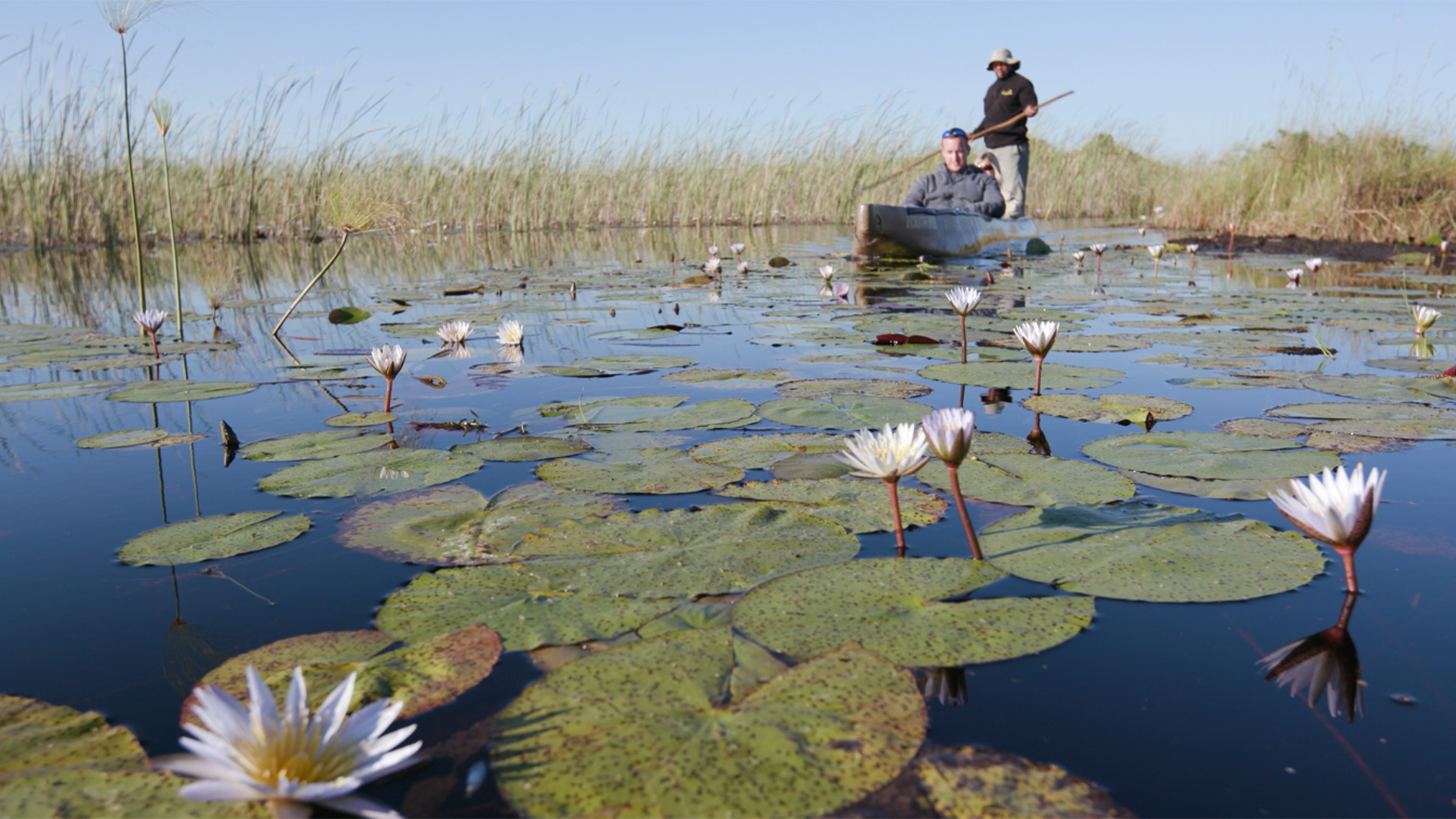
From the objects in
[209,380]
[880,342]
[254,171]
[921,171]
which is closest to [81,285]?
[209,380]

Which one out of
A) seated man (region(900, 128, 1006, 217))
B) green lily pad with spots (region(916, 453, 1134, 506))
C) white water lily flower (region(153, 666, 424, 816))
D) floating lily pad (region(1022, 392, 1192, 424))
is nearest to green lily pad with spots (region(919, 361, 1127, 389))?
floating lily pad (region(1022, 392, 1192, 424))

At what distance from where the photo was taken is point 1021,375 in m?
2.77

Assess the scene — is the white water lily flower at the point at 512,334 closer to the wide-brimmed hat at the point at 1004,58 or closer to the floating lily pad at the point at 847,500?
the floating lily pad at the point at 847,500

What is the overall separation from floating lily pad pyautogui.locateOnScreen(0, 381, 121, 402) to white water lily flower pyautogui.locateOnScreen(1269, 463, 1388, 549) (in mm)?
3214

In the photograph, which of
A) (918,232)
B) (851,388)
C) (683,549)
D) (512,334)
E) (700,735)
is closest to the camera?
(700,735)

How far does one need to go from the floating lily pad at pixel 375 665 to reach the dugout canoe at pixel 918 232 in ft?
22.8

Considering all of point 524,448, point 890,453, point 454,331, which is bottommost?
point 524,448

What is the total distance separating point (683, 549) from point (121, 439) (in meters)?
1.59

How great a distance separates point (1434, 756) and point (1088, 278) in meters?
6.21

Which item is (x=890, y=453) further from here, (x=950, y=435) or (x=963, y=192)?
(x=963, y=192)

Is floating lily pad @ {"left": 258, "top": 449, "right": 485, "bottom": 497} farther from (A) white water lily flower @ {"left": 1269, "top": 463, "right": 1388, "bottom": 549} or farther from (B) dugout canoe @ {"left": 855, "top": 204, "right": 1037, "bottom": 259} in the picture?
(B) dugout canoe @ {"left": 855, "top": 204, "right": 1037, "bottom": 259}

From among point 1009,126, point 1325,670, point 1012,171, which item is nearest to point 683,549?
point 1325,670

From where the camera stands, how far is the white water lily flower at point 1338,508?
40.4 inches

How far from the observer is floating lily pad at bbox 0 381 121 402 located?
261cm
